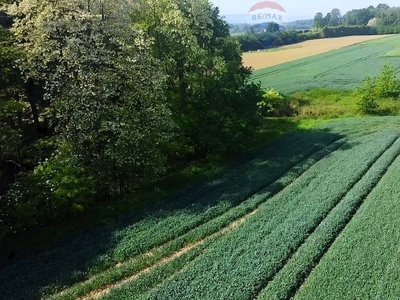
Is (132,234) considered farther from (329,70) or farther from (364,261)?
(329,70)

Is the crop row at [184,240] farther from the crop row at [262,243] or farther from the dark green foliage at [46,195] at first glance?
the dark green foliage at [46,195]

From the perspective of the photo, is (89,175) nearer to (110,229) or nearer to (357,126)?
(110,229)

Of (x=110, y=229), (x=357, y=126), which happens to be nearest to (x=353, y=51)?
(x=357, y=126)

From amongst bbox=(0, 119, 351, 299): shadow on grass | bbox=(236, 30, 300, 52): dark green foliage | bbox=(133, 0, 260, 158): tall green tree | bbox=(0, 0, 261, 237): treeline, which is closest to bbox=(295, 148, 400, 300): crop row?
bbox=(0, 119, 351, 299): shadow on grass

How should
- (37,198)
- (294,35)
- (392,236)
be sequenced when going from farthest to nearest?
(294,35)
(37,198)
(392,236)

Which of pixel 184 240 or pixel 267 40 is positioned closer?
pixel 184 240

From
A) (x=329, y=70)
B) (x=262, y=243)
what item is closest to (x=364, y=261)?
(x=262, y=243)

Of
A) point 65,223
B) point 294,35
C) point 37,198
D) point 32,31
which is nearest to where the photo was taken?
point 37,198
